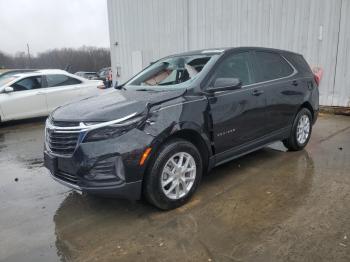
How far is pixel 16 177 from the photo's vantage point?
4.90 metres

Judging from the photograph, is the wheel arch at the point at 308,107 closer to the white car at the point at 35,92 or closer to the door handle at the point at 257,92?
the door handle at the point at 257,92

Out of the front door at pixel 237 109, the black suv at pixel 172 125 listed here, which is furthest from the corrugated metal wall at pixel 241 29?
the front door at pixel 237 109

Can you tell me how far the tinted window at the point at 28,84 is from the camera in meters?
9.21

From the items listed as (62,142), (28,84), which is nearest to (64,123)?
(62,142)

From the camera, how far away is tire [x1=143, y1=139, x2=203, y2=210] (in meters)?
3.28

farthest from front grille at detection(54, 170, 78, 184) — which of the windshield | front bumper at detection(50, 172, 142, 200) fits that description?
the windshield

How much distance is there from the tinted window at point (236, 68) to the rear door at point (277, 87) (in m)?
0.17

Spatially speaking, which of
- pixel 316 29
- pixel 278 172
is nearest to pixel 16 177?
pixel 278 172

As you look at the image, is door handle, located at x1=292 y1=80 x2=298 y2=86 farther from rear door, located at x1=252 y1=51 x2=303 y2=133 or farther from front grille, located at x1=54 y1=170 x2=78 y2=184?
front grille, located at x1=54 y1=170 x2=78 y2=184

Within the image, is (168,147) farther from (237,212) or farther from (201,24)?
(201,24)

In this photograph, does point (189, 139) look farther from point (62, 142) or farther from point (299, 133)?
point (299, 133)

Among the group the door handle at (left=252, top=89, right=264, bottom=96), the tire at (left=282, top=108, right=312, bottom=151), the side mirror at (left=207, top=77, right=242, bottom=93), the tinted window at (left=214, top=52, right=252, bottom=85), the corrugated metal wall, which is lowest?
the tire at (left=282, top=108, right=312, bottom=151)

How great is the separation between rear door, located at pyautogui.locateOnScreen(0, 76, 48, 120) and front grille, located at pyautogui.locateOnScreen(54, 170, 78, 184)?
21.2 ft

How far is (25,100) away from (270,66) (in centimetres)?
700
